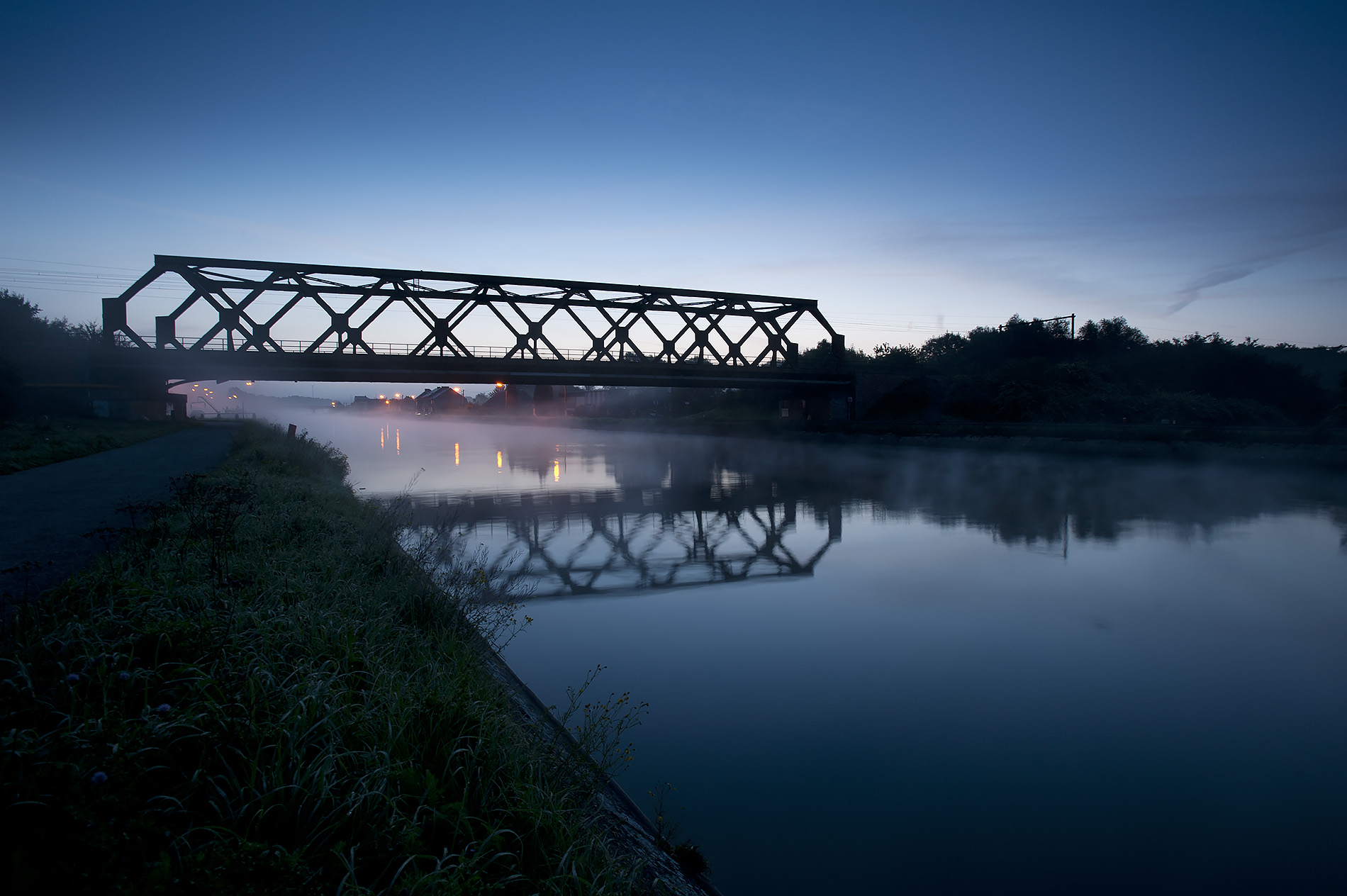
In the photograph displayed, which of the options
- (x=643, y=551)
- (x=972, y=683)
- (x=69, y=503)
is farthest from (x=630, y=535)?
(x=69, y=503)

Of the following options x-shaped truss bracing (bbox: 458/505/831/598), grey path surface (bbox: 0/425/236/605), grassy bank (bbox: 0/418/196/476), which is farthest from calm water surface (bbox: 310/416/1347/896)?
grassy bank (bbox: 0/418/196/476)

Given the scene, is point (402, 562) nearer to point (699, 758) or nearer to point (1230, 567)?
point (699, 758)

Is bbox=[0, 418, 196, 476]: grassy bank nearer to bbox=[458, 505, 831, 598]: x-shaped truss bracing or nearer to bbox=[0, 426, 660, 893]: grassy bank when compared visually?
bbox=[458, 505, 831, 598]: x-shaped truss bracing

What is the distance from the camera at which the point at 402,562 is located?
28.1ft

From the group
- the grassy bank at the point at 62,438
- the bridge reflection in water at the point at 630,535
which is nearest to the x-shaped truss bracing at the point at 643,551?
the bridge reflection in water at the point at 630,535

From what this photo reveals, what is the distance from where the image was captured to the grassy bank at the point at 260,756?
2434mm

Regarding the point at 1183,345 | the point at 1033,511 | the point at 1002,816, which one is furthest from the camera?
the point at 1183,345

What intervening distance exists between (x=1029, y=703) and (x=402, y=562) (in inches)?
278

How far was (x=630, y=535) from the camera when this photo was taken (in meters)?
15.7

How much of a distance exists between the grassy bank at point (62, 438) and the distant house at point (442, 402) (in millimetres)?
113184

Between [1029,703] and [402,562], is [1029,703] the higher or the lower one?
the lower one

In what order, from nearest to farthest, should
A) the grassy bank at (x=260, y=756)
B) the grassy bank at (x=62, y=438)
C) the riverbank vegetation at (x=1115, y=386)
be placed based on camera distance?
the grassy bank at (x=260, y=756)
the grassy bank at (x=62, y=438)
the riverbank vegetation at (x=1115, y=386)

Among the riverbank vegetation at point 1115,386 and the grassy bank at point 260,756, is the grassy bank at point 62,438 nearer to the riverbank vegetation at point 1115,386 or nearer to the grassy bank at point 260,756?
the grassy bank at point 260,756

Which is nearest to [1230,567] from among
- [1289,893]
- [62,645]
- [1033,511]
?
[1033,511]
